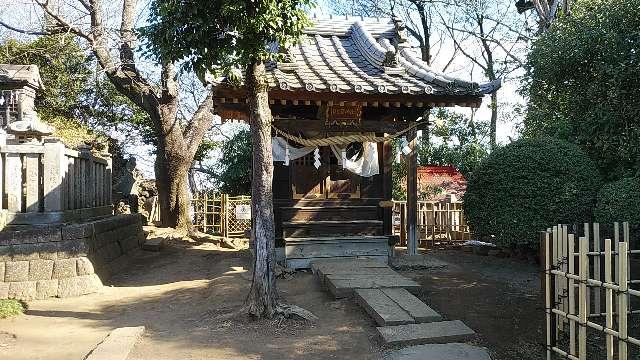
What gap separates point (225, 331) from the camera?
21.4 ft

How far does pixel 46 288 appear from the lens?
8.56 m

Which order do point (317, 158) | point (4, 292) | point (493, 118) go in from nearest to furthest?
point (4, 292) < point (317, 158) < point (493, 118)

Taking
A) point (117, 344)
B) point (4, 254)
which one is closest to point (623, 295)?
point (117, 344)

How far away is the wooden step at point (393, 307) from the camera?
21.3 ft

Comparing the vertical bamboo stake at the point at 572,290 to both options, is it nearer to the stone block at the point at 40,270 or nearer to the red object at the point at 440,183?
the stone block at the point at 40,270

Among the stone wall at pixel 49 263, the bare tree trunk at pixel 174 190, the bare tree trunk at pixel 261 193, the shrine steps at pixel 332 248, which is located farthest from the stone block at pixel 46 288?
the bare tree trunk at pixel 174 190

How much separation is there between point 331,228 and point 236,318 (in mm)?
4098

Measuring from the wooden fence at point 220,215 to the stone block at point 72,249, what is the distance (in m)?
6.93

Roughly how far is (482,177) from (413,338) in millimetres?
6080

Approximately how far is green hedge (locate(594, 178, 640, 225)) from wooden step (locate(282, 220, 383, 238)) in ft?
14.3

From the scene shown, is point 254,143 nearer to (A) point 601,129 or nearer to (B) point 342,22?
(A) point 601,129

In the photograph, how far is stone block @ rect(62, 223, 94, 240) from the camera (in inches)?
353

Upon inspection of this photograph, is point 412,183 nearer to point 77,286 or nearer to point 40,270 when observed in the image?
point 77,286

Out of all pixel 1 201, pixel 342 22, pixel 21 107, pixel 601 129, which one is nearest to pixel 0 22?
pixel 21 107
